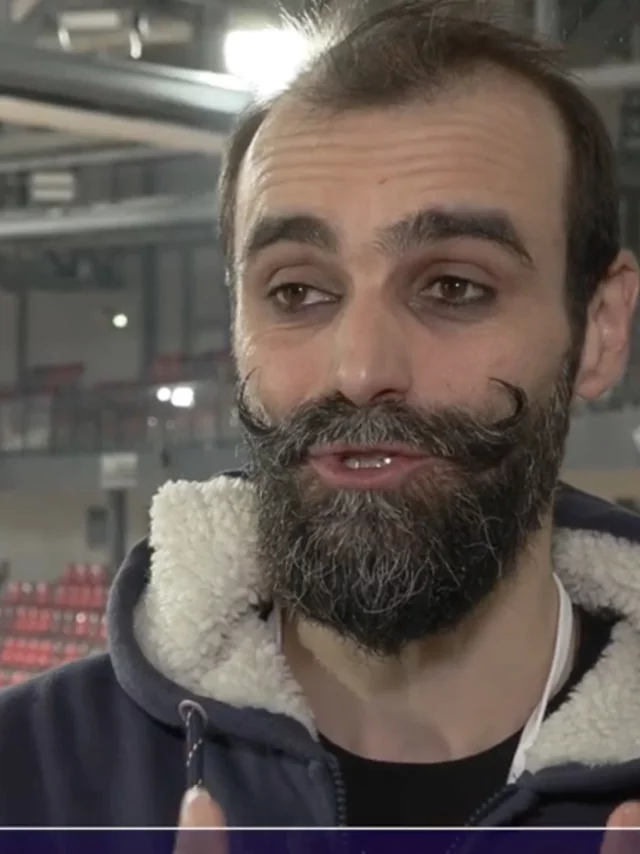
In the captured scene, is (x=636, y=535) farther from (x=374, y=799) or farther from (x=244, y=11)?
(x=244, y=11)

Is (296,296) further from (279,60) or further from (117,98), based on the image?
(117,98)

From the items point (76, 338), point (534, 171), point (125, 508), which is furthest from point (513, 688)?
point (76, 338)

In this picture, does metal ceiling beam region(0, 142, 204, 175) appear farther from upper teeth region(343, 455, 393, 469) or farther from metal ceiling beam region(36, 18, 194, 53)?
upper teeth region(343, 455, 393, 469)

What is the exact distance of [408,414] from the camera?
532mm

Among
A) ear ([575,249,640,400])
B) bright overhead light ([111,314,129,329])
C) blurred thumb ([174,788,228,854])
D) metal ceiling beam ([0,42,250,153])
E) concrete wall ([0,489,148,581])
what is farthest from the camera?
concrete wall ([0,489,148,581])

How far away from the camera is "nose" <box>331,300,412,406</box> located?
1.71ft

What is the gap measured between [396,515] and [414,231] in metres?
0.15

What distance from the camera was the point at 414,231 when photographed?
558 millimetres

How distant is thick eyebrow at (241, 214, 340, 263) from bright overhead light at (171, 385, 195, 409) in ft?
6.75

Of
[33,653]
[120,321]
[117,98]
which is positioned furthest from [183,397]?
[117,98]

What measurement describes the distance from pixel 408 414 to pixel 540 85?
238mm

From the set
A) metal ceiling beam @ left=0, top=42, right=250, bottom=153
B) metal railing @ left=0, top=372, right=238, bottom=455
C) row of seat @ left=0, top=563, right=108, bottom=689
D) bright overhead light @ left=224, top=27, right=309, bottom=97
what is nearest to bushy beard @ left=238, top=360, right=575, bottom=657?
bright overhead light @ left=224, top=27, right=309, bottom=97

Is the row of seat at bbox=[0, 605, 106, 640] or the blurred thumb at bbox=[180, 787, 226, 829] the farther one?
the row of seat at bbox=[0, 605, 106, 640]

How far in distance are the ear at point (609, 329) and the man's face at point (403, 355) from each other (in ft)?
0.18
